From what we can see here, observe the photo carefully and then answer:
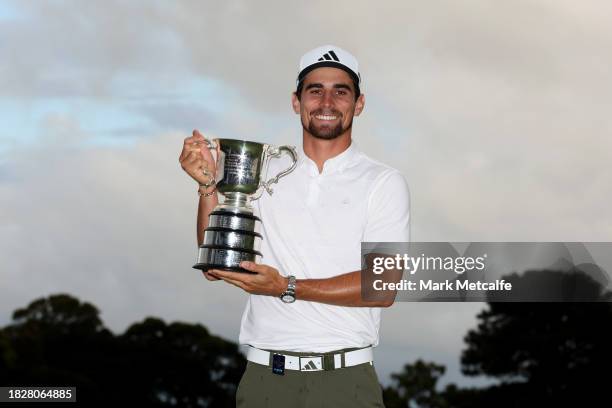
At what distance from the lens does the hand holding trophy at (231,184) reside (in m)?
6.38

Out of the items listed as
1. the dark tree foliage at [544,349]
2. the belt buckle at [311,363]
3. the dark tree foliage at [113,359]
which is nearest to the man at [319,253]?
the belt buckle at [311,363]

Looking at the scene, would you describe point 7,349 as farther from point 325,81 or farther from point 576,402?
point 325,81

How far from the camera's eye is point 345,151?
6828 mm

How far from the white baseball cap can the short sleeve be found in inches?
33.6

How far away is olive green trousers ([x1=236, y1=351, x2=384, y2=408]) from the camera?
20.5ft

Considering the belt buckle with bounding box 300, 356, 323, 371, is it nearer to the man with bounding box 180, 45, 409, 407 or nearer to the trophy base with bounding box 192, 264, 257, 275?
the man with bounding box 180, 45, 409, 407

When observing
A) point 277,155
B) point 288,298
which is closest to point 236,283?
point 288,298

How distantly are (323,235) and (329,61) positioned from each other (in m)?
1.38

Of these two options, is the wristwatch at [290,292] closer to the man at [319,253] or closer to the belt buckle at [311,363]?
the man at [319,253]

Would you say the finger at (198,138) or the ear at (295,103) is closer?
the finger at (198,138)

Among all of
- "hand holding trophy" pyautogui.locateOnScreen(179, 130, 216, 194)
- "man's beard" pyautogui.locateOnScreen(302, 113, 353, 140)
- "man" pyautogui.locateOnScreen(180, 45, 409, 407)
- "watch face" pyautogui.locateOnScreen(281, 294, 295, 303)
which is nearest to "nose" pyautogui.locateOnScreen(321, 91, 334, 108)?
"man" pyautogui.locateOnScreen(180, 45, 409, 407)

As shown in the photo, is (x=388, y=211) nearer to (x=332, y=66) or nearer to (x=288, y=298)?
(x=288, y=298)

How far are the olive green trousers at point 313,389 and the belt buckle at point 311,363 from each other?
3 centimetres

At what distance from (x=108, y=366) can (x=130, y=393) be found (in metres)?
2.26
